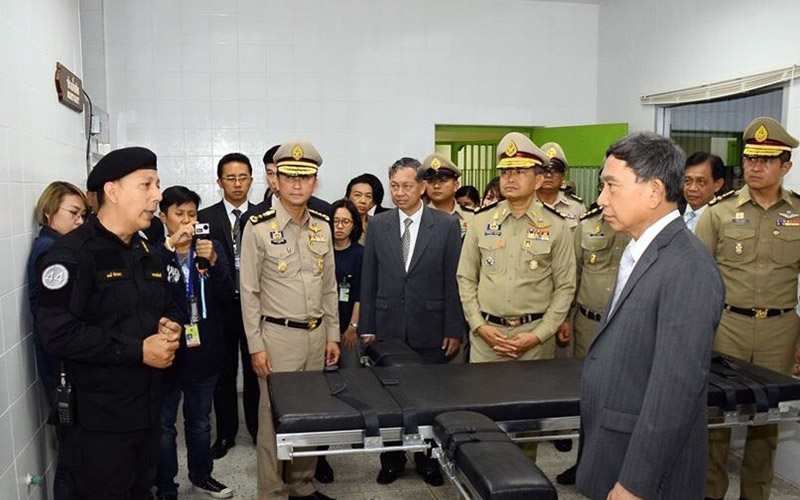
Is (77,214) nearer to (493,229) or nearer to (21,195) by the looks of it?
(21,195)

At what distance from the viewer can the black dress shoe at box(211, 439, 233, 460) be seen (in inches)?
147

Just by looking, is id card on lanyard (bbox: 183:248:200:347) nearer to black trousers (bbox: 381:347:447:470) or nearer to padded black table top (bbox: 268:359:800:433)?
padded black table top (bbox: 268:359:800:433)

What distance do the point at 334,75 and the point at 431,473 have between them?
3485 mm

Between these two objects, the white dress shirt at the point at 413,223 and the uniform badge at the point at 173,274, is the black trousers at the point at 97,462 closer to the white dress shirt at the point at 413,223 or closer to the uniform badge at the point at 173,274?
the uniform badge at the point at 173,274

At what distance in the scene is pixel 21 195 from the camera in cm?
249

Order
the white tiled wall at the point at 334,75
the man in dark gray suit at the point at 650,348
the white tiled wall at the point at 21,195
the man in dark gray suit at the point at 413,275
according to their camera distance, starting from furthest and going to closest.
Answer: the white tiled wall at the point at 334,75, the man in dark gray suit at the point at 413,275, the white tiled wall at the point at 21,195, the man in dark gray suit at the point at 650,348

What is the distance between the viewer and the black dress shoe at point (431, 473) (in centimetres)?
339

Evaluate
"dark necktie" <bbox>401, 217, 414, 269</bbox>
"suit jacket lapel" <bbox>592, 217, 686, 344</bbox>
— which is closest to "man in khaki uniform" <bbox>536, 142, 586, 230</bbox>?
"dark necktie" <bbox>401, 217, 414, 269</bbox>

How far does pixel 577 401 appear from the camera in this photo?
2.07 metres

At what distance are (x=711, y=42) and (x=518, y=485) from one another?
418 centimetres

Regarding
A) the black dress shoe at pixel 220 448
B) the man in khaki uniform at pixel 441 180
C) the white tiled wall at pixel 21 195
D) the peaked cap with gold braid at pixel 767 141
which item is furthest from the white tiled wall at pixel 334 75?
the peaked cap with gold braid at pixel 767 141

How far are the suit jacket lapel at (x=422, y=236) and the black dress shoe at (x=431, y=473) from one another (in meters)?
1.13

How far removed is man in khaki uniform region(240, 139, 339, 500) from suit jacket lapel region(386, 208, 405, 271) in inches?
17.0

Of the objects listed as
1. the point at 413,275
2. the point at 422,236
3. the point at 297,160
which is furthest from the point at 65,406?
the point at 422,236
